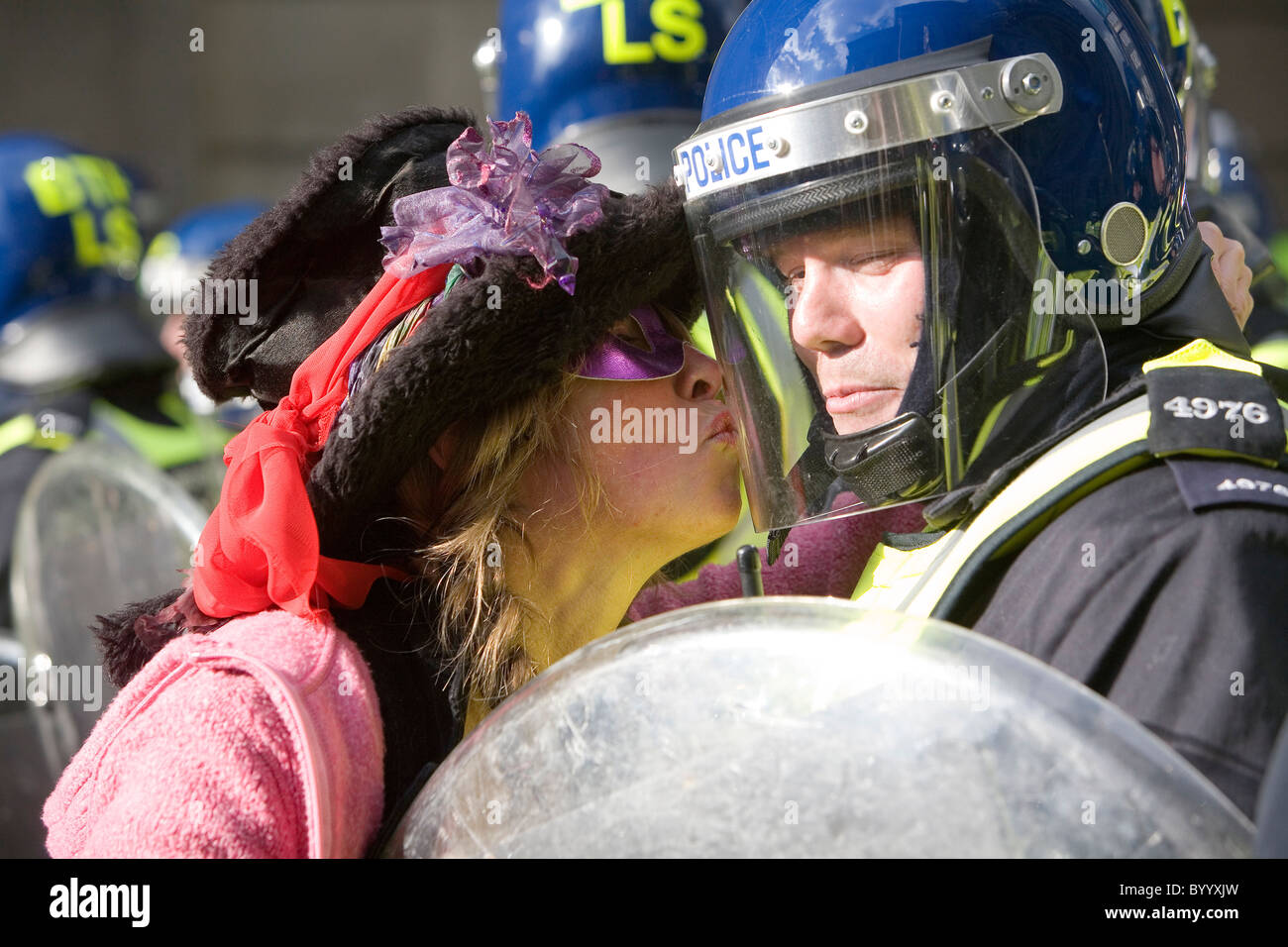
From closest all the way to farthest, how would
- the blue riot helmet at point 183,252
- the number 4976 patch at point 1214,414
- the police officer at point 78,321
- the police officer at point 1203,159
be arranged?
1. the number 4976 patch at point 1214,414
2. the police officer at point 1203,159
3. the police officer at point 78,321
4. the blue riot helmet at point 183,252

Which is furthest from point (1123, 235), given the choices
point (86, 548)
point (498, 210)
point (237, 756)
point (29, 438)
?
point (29, 438)

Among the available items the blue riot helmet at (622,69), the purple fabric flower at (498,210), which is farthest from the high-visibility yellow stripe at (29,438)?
the purple fabric flower at (498,210)

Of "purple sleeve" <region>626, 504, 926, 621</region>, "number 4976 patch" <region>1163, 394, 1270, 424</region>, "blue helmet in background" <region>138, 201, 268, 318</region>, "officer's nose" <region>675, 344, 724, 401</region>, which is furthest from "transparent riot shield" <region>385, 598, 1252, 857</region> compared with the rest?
"blue helmet in background" <region>138, 201, 268, 318</region>

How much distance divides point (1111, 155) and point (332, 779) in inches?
44.7

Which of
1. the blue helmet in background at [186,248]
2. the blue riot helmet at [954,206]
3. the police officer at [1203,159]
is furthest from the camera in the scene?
the blue helmet in background at [186,248]

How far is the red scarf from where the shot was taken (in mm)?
1588

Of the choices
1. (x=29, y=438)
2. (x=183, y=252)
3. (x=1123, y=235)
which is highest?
(x=183, y=252)

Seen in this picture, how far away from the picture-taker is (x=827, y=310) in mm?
1659

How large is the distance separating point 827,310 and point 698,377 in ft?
1.02

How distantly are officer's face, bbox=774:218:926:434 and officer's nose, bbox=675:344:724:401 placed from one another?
0.80 feet

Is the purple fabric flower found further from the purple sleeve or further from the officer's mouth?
the purple sleeve

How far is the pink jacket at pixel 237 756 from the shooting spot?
4.47 feet

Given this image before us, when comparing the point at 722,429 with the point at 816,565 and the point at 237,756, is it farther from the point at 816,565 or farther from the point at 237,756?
the point at 237,756

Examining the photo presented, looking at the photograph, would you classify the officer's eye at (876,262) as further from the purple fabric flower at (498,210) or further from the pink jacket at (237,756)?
the pink jacket at (237,756)
